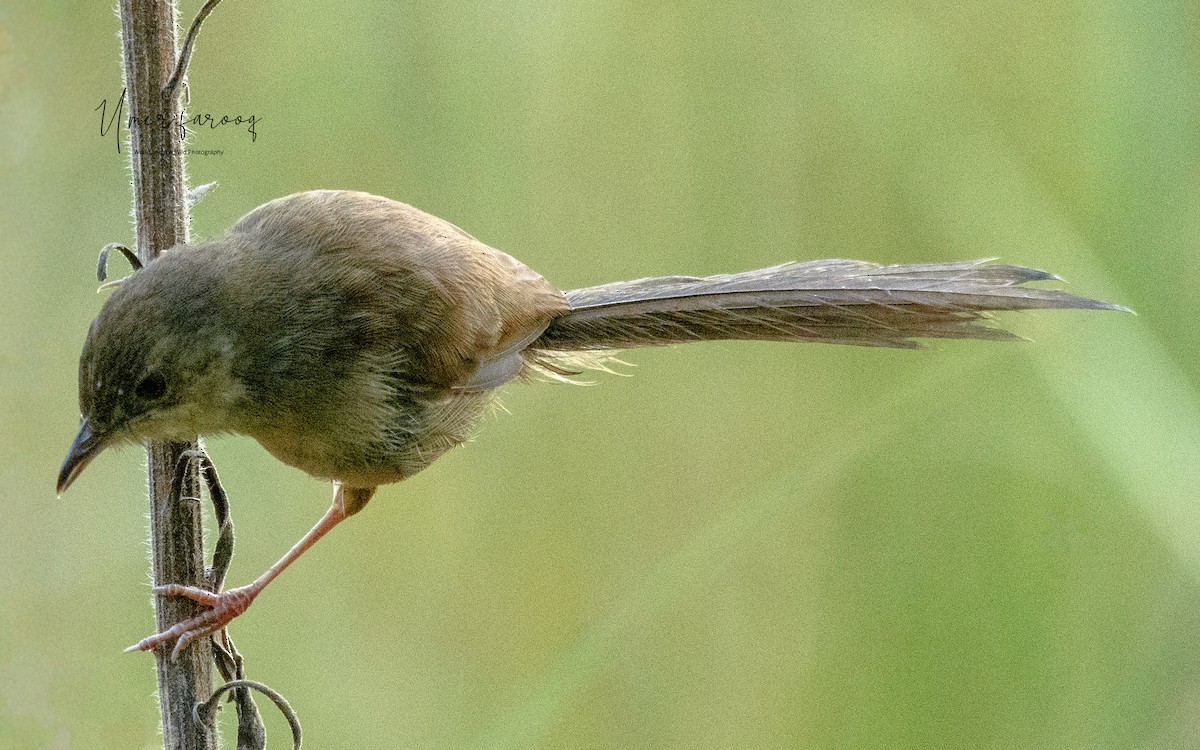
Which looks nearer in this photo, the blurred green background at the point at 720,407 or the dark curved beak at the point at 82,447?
the dark curved beak at the point at 82,447

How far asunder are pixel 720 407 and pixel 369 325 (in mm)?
1413

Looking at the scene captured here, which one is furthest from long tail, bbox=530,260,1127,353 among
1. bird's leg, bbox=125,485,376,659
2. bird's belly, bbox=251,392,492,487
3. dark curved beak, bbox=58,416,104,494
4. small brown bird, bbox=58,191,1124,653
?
dark curved beak, bbox=58,416,104,494

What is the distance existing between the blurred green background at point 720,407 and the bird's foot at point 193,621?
915 mm

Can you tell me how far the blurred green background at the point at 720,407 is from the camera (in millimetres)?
2967

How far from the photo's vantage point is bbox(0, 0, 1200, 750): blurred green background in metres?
2.97

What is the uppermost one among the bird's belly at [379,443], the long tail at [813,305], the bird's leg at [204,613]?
the long tail at [813,305]

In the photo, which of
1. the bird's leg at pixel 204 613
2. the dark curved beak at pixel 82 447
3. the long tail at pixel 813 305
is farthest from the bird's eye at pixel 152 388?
the long tail at pixel 813 305

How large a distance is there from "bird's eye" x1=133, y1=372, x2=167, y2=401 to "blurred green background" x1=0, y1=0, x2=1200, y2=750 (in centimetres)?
93

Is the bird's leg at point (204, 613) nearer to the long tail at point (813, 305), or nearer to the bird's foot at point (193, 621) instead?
the bird's foot at point (193, 621)

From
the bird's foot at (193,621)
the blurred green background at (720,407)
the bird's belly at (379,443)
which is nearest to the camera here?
the bird's foot at (193,621)

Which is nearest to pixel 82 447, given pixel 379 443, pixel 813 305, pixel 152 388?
pixel 152 388

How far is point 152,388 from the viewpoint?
212 centimetres

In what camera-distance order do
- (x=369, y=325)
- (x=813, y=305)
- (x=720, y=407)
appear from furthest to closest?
1. (x=720, y=407)
2. (x=369, y=325)
3. (x=813, y=305)

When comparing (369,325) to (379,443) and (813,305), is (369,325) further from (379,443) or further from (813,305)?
(813,305)
